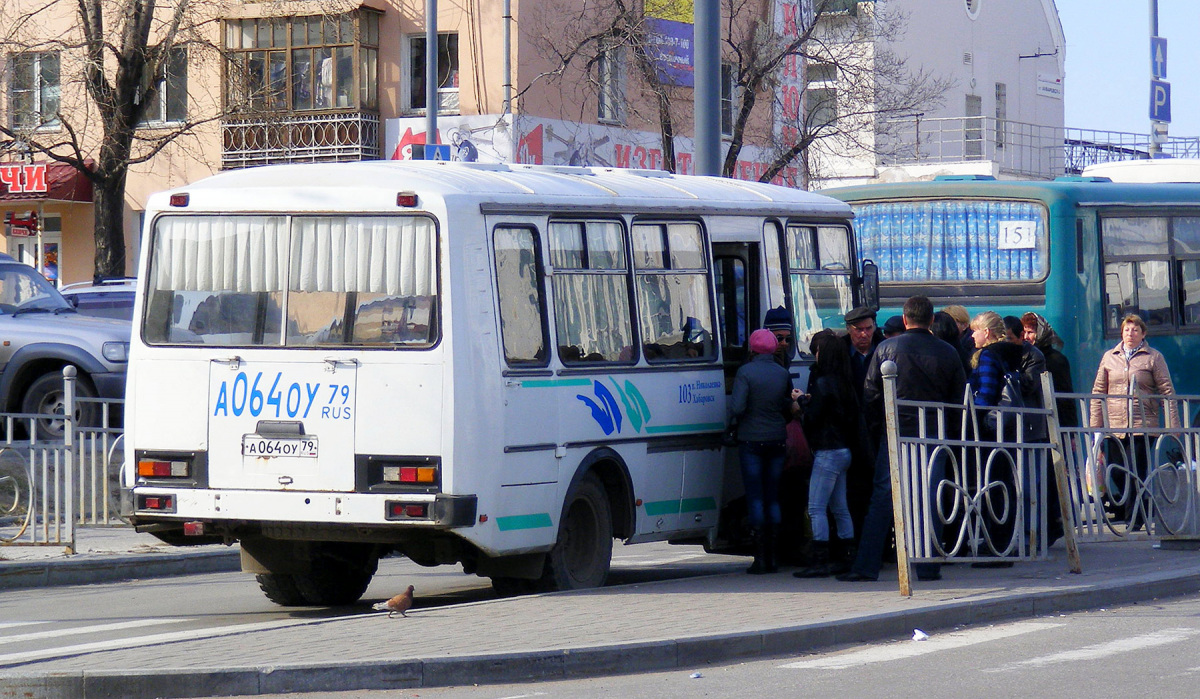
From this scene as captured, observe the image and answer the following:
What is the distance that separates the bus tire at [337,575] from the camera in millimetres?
10242

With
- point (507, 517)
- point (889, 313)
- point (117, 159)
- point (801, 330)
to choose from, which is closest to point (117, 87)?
point (117, 159)

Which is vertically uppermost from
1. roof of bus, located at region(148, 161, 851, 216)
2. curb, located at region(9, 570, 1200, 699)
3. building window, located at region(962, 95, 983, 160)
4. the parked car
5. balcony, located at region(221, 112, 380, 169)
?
building window, located at region(962, 95, 983, 160)

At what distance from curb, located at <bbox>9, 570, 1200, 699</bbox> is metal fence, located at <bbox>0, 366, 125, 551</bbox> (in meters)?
5.72

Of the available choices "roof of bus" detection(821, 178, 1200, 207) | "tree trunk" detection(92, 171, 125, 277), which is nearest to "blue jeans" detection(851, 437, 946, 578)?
"roof of bus" detection(821, 178, 1200, 207)

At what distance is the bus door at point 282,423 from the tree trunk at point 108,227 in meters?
16.5

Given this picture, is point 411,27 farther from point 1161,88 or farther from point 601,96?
point 1161,88

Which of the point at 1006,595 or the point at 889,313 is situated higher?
the point at 889,313

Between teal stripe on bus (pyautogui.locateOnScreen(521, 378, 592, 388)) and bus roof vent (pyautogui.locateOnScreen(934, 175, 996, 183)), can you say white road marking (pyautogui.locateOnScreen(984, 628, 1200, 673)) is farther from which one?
bus roof vent (pyautogui.locateOnScreen(934, 175, 996, 183))

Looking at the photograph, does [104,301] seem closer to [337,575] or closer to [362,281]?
[337,575]

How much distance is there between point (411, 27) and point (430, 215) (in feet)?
79.0

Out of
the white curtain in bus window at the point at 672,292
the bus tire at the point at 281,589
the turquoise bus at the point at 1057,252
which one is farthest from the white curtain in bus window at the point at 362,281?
the turquoise bus at the point at 1057,252

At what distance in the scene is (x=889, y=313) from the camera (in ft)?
56.7

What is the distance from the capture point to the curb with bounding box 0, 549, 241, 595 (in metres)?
12.0

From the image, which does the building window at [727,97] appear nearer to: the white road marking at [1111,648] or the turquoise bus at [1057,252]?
the turquoise bus at [1057,252]
